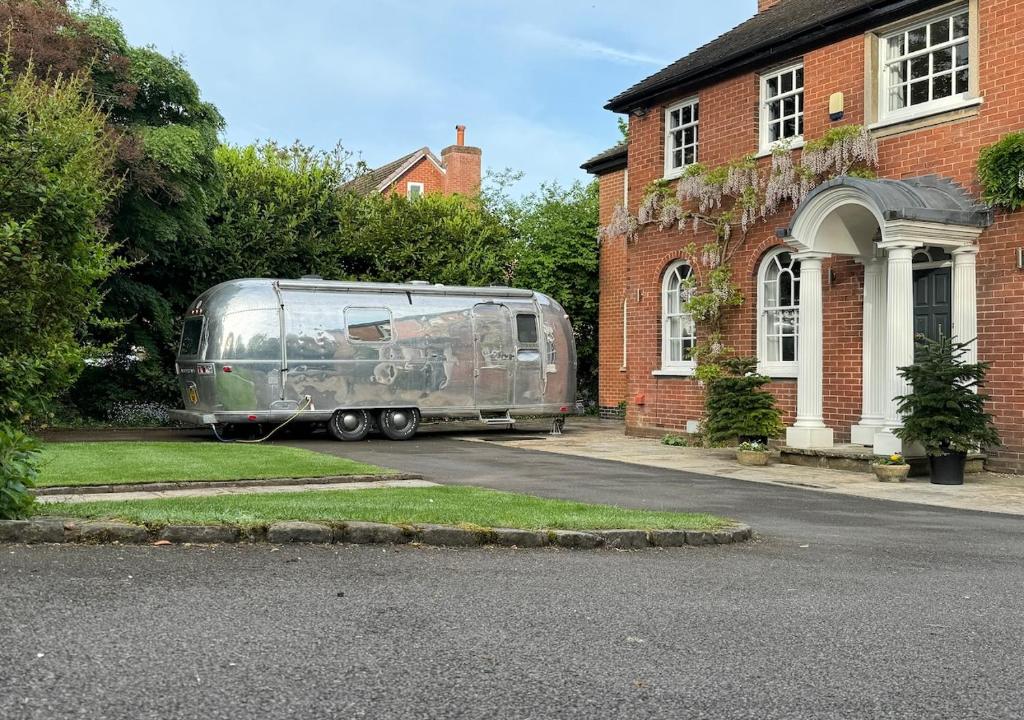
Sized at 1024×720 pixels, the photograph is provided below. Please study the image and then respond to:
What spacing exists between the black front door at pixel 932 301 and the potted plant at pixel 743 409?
2.38 m

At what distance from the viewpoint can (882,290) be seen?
15.5m

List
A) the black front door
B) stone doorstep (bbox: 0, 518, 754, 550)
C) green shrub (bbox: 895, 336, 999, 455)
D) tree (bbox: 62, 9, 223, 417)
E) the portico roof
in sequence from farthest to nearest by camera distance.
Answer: tree (bbox: 62, 9, 223, 417) → the black front door → the portico roof → green shrub (bbox: 895, 336, 999, 455) → stone doorstep (bbox: 0, 518, 754, 550)

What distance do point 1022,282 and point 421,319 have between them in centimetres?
1037

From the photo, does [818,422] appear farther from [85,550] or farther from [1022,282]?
[85,550]

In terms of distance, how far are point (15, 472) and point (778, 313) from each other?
13.1 metres

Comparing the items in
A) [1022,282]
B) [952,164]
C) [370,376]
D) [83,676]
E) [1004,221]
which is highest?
[952,164]

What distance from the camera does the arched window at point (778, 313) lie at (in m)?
17.1

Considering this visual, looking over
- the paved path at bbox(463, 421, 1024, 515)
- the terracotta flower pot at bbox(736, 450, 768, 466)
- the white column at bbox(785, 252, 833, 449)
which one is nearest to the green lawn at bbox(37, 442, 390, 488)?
the paved path at bbox(463, 421, 1024, 515)

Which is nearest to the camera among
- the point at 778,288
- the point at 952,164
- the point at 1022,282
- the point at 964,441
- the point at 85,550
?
the point at 85,550

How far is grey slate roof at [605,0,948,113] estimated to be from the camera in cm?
1563

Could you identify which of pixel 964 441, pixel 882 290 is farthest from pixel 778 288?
pixel 964 441

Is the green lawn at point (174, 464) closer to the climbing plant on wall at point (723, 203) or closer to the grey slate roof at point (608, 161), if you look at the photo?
the climbing plant on wall at point (723, 203)

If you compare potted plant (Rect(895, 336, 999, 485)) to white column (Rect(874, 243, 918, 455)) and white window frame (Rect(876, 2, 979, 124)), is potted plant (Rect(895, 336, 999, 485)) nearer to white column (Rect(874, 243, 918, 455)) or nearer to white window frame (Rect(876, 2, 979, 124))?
white column (Rect(874, 243, 918, 455))

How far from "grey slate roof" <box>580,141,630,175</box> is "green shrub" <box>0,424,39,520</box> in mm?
20856
